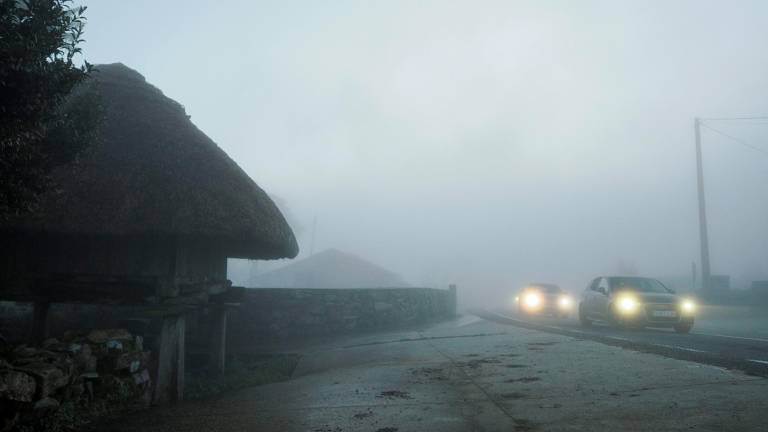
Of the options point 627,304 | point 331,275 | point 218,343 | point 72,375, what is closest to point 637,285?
point 627,304

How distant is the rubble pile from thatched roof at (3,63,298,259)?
68.8 inches

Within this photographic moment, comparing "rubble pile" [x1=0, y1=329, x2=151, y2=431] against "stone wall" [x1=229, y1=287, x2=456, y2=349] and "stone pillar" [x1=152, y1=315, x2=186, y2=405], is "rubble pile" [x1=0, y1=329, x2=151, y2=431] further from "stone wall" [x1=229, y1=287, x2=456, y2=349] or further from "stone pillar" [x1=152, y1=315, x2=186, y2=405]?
"stone wall" [x1=229, y1=287, x2=456, y2=349]

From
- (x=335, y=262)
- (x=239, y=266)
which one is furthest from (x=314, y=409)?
(x=239, y=266)

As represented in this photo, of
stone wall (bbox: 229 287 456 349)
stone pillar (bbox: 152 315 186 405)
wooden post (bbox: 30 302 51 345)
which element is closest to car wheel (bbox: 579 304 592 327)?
stone wall (bbox: 229 287 456 349)

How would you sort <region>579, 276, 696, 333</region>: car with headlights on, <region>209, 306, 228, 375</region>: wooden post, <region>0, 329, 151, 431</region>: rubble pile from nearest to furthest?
<region>0, 329, 151, 431</region>: rubble pile < <region>209, 306, 228, 375</region>: wooden post < <region>579, 276, 696, 333</region>: car with headlights on

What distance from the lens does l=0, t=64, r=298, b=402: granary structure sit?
24.8 ft

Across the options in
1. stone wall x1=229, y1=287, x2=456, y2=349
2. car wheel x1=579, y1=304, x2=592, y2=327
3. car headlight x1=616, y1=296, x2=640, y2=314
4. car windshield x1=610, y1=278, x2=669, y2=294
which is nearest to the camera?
car headlight x1=616, y1=296, x2=640, y2=314

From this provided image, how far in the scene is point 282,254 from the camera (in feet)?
37.3

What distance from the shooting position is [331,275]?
162ft

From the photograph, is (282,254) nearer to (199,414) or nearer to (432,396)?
(199,414)

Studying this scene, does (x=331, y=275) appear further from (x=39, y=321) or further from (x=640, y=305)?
(x=39, y=321)

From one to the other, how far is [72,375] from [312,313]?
1063cm

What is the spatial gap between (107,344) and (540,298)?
67.5ft

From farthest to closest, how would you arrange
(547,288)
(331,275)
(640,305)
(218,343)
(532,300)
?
1. (331,275)
2. (547,288)
3. (532,300)
4. (640,305)
5. (218,343)
